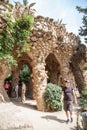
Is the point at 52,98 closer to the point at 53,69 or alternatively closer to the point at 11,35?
the point at 11,35

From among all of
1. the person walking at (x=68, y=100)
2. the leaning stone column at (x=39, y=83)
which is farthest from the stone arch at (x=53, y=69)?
the person walking at (x=68, y=100)

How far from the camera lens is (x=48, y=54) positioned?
1509 centimetres

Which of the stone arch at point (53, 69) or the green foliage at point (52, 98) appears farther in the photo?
the stone arch at point (53, 69)

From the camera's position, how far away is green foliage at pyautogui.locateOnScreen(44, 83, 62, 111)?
41.1 feet

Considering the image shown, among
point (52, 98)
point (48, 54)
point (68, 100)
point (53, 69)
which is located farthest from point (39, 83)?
point (53, 69)

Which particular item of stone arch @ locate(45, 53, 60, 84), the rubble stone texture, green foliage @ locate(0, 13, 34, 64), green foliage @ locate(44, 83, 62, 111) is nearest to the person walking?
green foliage @ locate(0, 13, 34, 64)

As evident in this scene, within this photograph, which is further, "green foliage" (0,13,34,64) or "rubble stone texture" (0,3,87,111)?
"rubble stone texture" (0,3,87,111)

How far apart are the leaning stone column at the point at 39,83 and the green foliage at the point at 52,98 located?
1.07ft

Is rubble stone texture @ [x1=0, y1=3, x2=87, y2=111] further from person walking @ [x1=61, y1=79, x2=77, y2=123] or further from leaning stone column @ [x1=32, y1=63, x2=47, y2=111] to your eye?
person walking @ [x1=61, y1=79, x2=77, y2=123]

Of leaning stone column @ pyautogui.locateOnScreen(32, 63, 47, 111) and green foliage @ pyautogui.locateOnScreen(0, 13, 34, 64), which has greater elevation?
green foliage @ pyautogui.locateOnScreen(0, 13, 34, 64)

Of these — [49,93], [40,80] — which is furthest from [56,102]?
[40,80]

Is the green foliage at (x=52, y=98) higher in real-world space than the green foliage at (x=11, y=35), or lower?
lower

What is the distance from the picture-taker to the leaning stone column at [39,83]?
43.0 feet

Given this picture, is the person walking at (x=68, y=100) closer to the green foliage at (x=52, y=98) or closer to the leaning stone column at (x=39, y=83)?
the green foliage at (x=52, y=98)
